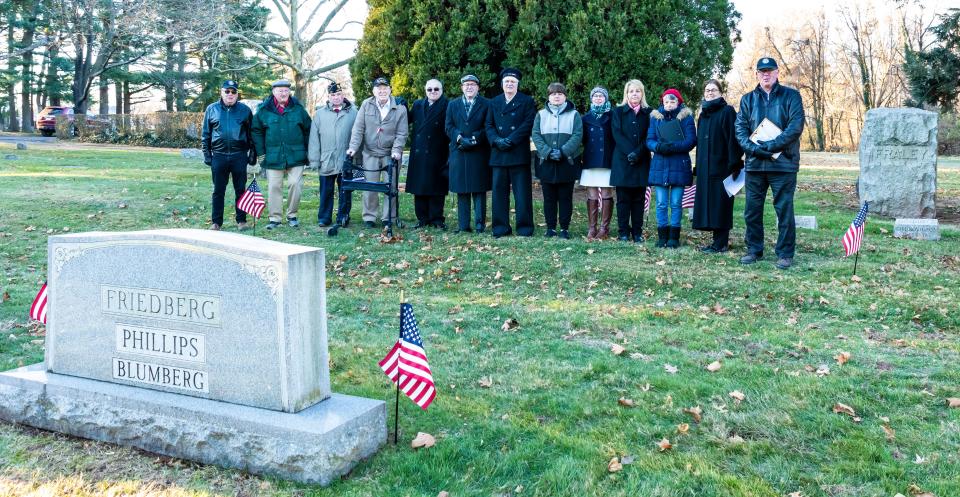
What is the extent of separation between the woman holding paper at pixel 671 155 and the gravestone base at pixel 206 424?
19.6ft

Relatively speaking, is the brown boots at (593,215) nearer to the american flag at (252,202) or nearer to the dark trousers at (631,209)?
the dark trousers at (631,209)

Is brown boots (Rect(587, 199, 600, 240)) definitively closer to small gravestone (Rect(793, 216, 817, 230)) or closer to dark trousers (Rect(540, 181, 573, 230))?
dark trousers (Rect(540, 181, 573, 230))

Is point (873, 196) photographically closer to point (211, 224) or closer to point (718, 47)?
point (718, 47)

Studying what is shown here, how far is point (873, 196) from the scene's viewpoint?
42.9 ft

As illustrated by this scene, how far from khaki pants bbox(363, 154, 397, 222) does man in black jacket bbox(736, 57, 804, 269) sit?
4.43 m

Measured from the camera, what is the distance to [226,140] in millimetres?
10742

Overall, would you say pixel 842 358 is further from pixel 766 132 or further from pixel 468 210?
pixel 468 210

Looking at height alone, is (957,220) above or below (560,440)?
above

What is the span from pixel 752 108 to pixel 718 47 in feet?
15.8

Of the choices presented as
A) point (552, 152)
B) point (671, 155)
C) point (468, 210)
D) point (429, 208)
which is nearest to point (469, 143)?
point (468, 210)

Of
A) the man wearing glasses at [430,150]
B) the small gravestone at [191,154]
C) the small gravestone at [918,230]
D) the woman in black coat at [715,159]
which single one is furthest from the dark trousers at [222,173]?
the small gravestone at [191,154]

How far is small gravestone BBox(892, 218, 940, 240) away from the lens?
412 inches

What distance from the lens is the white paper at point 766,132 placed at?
835cm

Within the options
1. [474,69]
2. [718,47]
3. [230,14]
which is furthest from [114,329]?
[230,14]
